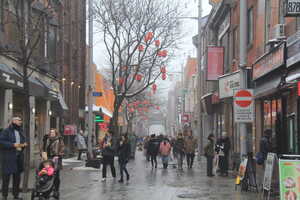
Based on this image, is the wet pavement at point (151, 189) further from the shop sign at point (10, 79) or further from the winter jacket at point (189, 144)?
the winter jacket at point (189, 144)

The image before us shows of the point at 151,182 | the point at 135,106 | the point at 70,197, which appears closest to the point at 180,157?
the point at 151,182

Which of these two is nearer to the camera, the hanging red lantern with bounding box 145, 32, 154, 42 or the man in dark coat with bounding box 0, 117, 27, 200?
the man in dark coat with bounding box 0, 117, 27, 200

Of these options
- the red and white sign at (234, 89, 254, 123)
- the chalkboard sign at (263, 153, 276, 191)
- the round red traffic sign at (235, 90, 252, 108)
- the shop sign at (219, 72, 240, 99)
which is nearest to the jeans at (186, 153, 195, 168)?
the shop sign at (219, 72, 240, 99)

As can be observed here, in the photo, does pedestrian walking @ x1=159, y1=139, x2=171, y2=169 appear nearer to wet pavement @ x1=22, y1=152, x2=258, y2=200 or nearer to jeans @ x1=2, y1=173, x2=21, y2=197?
wet pavement @ x1=22, y1=152, x2=258, y2=200

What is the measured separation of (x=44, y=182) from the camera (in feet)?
39.7

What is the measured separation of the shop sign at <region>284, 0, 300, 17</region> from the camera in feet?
41.7

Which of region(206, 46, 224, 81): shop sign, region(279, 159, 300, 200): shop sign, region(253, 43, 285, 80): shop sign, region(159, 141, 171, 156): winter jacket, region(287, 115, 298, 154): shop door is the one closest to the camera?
region(279, 159, 300, 200): shop sign

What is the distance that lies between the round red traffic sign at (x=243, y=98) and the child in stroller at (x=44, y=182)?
19.3ft

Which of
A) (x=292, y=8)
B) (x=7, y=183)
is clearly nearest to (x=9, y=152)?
(x=7, y=183)

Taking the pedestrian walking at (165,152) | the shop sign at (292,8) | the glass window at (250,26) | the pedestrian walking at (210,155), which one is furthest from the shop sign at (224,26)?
the shop sign at (292,8)

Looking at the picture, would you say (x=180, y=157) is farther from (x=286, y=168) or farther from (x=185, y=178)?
(x=286, y=168)

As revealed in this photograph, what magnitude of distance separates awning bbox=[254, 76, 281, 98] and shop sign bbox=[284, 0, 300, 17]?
288cm

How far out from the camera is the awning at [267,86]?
1582cm

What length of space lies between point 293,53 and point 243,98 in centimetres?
198
